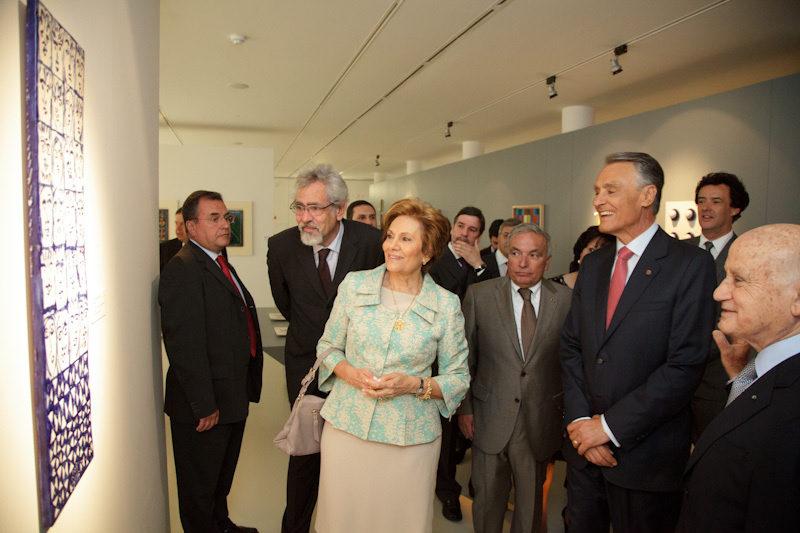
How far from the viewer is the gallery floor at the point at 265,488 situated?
3684 mm

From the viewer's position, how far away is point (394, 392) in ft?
7.59

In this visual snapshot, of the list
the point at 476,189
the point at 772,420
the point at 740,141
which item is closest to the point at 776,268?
the point at 772,420

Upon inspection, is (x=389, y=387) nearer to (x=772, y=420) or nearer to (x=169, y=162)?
(x=772, y=420)

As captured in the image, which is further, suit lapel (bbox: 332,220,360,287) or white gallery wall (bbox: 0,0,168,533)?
suit lapel (bbox: 332,220,360,287)

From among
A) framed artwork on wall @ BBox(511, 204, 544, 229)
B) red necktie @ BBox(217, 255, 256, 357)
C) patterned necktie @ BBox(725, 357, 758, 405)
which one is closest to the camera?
patterned necktie @ BBox(725, 357, 758, 405)

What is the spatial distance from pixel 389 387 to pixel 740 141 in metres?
4.84

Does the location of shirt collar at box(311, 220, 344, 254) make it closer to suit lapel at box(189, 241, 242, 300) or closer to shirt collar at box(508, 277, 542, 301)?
suit lapel at box(189, 241, 242, 300)

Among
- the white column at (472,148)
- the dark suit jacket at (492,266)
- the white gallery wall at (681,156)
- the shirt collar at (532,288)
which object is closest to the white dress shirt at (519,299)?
the shirt collar at (532,288)

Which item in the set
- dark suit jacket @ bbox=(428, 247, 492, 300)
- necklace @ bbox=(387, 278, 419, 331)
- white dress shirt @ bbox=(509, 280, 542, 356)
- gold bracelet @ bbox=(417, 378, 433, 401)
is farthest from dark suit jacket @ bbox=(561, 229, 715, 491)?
dark suit jacket @ bbox=(428, 247, 492, 300)

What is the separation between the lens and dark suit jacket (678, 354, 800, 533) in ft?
4.75

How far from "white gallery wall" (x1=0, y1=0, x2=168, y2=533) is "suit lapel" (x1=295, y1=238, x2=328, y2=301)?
802mm

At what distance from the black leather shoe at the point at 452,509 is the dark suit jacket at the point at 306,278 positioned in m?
1.50

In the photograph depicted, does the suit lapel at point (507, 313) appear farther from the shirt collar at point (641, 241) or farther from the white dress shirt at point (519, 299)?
the shirt collar at point (641, 241)

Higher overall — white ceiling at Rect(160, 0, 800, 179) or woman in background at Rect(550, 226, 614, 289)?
white ceiling at Rect(160, 0, 800, 179)
